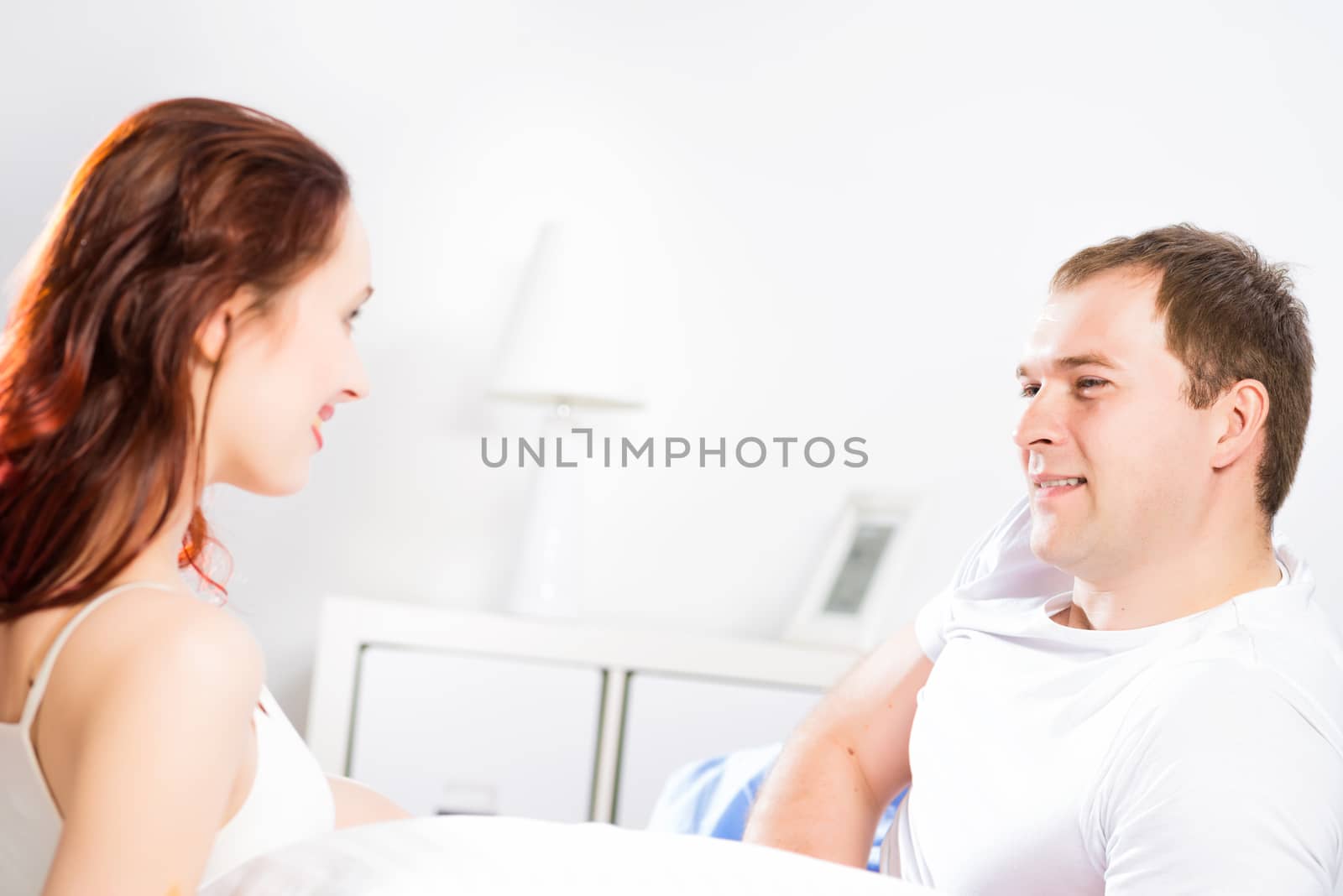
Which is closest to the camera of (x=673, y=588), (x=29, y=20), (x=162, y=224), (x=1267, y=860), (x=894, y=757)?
(x=162, y=224)

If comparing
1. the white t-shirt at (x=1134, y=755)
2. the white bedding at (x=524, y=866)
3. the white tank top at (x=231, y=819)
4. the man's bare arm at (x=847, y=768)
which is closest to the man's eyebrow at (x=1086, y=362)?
the white t-shirt at (x=1134, y=755)

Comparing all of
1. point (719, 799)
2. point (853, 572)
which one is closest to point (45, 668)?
point (719, 799)

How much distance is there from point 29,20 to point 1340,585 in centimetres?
274

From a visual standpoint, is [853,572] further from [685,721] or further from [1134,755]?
[1134,755]

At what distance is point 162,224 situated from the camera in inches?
26.4

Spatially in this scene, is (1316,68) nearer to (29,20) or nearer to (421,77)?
(421,77)

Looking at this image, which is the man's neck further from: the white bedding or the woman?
the woman

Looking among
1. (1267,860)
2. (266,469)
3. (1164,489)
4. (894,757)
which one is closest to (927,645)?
(894,757)

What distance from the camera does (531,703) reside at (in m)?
2.12

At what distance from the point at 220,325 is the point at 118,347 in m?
0.05

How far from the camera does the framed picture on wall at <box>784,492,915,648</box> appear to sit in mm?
2311

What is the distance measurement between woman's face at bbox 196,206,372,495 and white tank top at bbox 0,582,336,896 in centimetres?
9

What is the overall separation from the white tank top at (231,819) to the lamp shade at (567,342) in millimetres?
1270

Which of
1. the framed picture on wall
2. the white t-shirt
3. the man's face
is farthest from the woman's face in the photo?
the framed picture on wall
